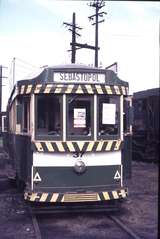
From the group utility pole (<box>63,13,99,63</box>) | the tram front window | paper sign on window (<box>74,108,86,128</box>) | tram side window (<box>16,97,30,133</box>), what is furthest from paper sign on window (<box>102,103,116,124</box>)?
utility pole (<box>63,13,99,63</box>)

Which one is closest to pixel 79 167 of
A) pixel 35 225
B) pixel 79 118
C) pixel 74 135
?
pixel 74 135

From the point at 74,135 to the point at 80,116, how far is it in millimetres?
399

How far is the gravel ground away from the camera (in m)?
8.48

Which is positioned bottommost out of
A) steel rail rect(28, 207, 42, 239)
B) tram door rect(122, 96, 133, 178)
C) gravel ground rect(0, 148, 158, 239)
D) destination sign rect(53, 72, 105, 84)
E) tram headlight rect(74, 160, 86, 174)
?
gravel ground rect(0, 148, 158, 239)

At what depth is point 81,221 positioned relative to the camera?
9664 millimetres

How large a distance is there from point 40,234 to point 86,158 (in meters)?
1.95

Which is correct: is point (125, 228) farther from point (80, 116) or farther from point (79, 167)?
point (80, 116)

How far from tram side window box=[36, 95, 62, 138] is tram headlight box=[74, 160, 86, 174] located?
650 mm

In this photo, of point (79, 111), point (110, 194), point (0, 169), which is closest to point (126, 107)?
point (79, 111)

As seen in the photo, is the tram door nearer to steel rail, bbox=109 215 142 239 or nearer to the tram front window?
the tram front window

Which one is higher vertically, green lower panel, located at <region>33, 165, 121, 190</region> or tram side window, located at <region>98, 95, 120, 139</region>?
tram side window, located at <region>98, 95, 120, 139</region>

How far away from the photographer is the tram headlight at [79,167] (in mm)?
9664

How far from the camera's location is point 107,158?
997cm

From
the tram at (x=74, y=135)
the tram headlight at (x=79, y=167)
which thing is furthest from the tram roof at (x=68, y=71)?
the tram headlight at (x=79, y=167)
